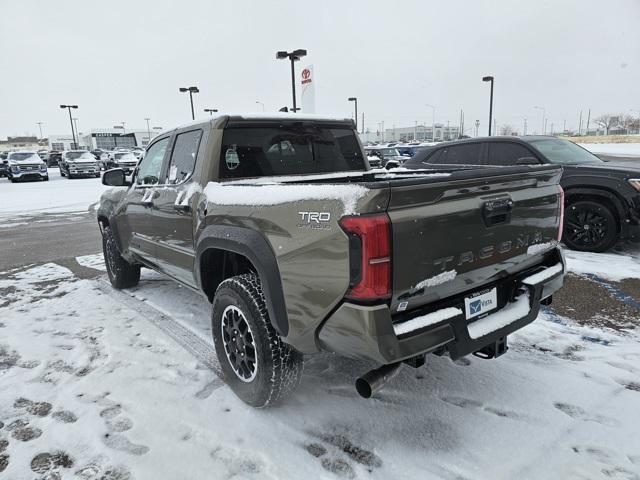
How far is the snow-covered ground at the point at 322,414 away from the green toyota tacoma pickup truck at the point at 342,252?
14.2 inches

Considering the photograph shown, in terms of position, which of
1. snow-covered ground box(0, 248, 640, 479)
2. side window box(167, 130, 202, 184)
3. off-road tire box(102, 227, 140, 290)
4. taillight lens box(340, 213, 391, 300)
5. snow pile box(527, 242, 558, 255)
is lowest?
snow-covered ground box(0, 248, 640, 479)

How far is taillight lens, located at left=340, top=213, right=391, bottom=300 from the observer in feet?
6.84

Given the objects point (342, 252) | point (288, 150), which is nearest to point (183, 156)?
point (288, 150)

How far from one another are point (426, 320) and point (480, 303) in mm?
505

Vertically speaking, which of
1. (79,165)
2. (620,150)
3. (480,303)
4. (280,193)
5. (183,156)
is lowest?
(620,150)


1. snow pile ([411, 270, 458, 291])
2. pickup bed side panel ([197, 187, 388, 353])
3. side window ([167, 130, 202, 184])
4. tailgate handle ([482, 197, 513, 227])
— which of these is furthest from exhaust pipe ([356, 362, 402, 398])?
side window ([167, 130, 202, 184])

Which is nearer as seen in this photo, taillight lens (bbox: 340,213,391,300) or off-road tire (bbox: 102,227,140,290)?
taillight lens (bbox: 340,213,391,300)

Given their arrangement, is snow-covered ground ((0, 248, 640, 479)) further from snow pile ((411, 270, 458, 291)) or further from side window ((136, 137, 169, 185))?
side window ((136, 137, 169, 185))

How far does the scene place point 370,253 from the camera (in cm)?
209

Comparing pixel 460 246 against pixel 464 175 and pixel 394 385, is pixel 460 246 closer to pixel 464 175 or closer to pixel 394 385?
pixel 464 175

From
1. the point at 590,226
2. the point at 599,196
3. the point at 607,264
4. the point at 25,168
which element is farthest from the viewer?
the point at 25,168

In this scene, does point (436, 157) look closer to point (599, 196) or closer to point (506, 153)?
point (506, 153)

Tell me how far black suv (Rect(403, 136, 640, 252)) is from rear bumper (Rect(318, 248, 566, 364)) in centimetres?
315

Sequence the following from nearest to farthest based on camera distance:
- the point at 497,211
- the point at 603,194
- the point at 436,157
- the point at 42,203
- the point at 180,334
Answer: the point at 497,211 < the point at 180,334 < the point at 603,194 < the point at 436,157 < the point at 42,203
